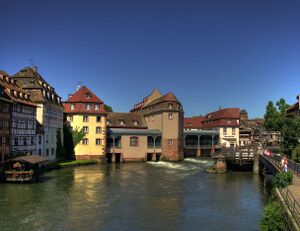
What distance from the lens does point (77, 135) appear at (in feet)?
235

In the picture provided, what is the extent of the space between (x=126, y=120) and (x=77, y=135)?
18.7 meters

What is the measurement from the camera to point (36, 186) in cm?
3991

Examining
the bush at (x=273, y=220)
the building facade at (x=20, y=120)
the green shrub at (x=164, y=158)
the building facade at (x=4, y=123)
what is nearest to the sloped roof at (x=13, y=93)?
the building facade at (x=20, y=120)

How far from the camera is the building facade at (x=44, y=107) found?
57.0 metres

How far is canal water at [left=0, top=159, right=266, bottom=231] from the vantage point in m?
25.6

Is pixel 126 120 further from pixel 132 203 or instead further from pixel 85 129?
pixel 132 203

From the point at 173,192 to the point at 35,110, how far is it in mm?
27019

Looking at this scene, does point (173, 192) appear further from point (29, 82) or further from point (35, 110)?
point (29, 82)

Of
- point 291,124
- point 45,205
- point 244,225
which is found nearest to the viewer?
point 244,225

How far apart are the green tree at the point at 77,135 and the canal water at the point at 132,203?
21906 mm

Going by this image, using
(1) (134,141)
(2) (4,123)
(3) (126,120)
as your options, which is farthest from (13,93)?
(3) (126,120)

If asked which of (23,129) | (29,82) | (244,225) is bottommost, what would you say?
(244,225)

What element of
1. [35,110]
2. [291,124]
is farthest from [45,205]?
[291,124]

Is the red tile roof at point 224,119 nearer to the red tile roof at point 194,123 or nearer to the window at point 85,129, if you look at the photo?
the red tile roof at point 194,123
